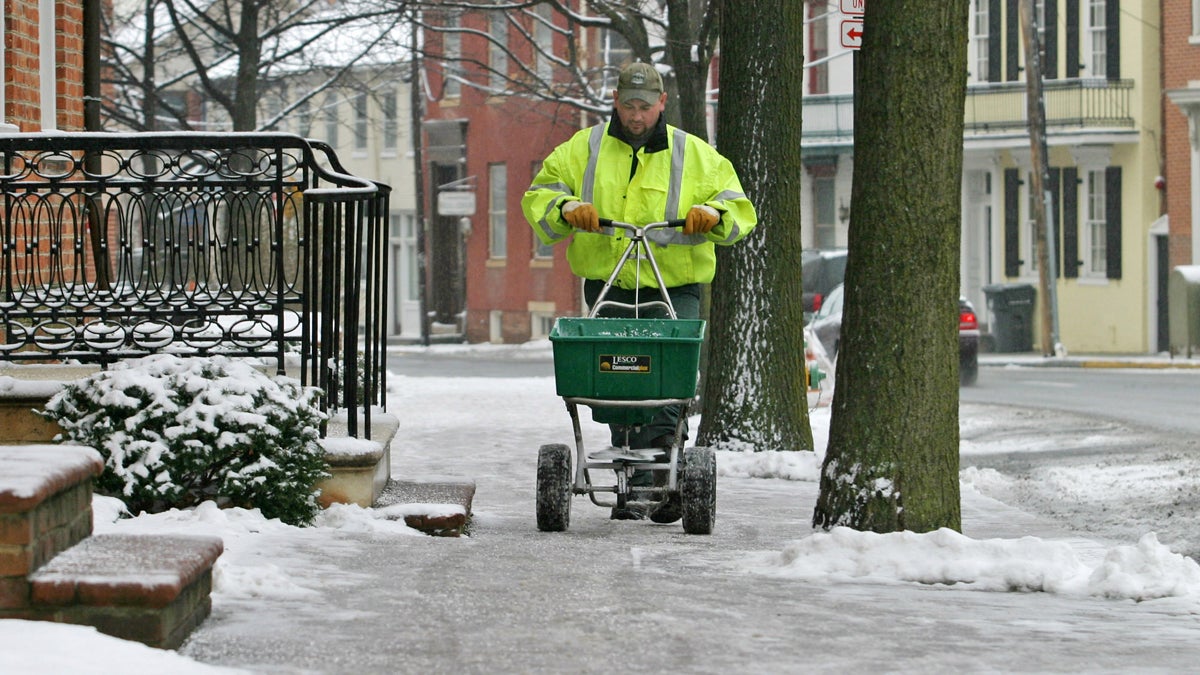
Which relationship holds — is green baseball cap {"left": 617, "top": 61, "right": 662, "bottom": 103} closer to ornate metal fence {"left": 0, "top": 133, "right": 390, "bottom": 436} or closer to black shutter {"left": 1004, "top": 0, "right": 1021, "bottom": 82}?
ornate metal fence {"left": 0, "top": 133, "right": 390, "bottom": 436}

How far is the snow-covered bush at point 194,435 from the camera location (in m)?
7.41

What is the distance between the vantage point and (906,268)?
748 centimetres

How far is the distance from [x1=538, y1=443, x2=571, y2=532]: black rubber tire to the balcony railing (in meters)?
29.0

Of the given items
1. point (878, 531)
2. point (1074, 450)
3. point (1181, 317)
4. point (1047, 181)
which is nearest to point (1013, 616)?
point (878, 531)

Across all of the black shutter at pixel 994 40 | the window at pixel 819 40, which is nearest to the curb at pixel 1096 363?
the black shutter at pixel 994 40

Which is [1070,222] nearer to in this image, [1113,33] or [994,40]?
[1113,33]

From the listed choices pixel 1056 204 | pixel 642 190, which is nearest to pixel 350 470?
pixel 642 190

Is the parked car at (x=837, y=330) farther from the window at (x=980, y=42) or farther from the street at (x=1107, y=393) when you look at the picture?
the window at (x=980, y=42)

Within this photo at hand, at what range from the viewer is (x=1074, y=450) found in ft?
50.8

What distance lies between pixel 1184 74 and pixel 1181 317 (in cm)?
616

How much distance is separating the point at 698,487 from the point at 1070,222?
3236 cm

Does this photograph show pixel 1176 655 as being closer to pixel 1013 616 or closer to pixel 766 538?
pixel 1013 616

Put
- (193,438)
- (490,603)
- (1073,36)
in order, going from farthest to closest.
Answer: (1073,36), (193,438), (490,603)

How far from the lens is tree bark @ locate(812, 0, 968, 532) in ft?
24.5
